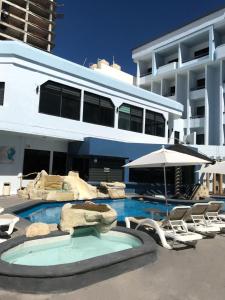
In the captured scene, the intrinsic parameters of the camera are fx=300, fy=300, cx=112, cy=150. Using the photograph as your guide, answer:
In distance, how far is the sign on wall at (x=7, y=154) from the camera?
1738 cm

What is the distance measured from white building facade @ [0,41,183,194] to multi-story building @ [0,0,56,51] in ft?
152

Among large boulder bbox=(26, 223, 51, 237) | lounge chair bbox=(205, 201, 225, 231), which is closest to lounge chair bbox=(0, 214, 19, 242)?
large boulder bbox=(26, 223, 51, 237)

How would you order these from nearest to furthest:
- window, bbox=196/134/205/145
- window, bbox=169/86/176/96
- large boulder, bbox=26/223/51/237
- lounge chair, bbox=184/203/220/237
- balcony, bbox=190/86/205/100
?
large boulder, bbox=26/223/51/237
lounge chair, bbox=184/203/220/237
window, bbox=196/134/205/145
balcony, bbox=190/86/205/100
window, bbox=169/86/176/96

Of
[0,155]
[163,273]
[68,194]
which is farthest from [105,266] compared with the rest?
[0,155]

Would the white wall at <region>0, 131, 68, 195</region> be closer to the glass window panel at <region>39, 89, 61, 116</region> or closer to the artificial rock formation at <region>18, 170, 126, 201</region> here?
the artificial rock formation at <region>18, 170, 126, 201</region>

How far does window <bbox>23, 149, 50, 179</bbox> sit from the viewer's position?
1880 cm

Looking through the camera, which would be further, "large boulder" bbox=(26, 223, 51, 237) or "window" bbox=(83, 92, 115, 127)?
"window" bbox=(83, 92, 115, 127)

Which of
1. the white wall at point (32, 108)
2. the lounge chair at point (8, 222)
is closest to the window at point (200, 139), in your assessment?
the white wall at point (32, 108)

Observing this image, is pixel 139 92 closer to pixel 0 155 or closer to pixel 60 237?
pixel 0 155

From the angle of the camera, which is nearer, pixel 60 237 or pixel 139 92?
pixel 60 237

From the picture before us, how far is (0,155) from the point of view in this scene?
17.3 meters

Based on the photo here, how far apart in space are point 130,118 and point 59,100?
22.2ft

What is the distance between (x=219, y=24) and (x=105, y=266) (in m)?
35.8

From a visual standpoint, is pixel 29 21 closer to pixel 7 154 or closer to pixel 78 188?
pixel 7 154
